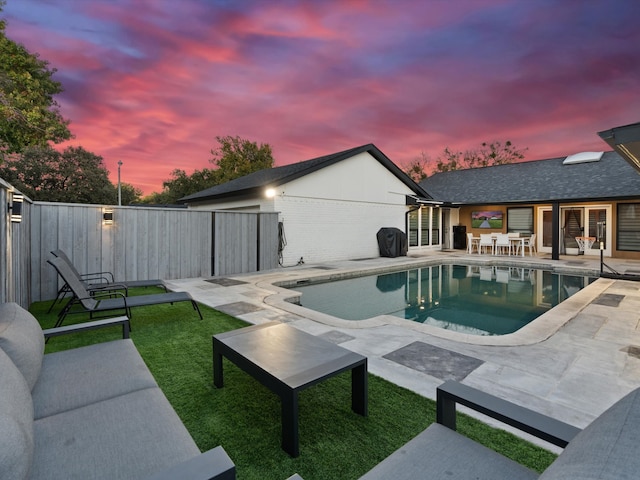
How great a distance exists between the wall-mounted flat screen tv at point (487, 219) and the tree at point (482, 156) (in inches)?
659

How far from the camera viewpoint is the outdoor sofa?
72 centimetres

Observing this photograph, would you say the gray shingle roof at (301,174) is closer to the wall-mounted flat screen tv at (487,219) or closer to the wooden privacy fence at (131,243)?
the wooden privacy fence at (131,243)

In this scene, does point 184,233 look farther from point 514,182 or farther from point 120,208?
point 514,182

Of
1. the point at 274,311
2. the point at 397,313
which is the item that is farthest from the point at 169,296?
the point at 397,313

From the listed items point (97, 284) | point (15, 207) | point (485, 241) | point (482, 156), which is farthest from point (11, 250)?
point (482, 156)

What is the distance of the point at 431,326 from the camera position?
435 cm

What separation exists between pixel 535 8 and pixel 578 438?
11426mm

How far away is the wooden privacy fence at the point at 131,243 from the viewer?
17.7ft

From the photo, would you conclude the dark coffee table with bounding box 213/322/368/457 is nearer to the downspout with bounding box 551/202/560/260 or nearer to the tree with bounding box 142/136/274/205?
the downspout with bounding box 551/202/560/260

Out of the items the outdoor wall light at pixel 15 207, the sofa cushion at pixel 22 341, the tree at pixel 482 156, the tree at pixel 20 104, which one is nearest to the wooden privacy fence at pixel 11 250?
the outdoor wall light at pixel 15 207

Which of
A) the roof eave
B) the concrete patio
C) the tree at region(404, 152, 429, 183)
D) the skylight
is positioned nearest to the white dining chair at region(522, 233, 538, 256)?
the skylight

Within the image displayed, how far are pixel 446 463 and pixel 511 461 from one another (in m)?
0.27

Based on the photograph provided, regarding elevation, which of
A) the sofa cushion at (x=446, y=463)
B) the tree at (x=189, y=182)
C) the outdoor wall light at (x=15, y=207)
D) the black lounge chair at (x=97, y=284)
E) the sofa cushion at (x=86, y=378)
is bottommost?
the sofa cushion at (x=446, y=463)

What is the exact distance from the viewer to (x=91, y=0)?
25.5 feet
